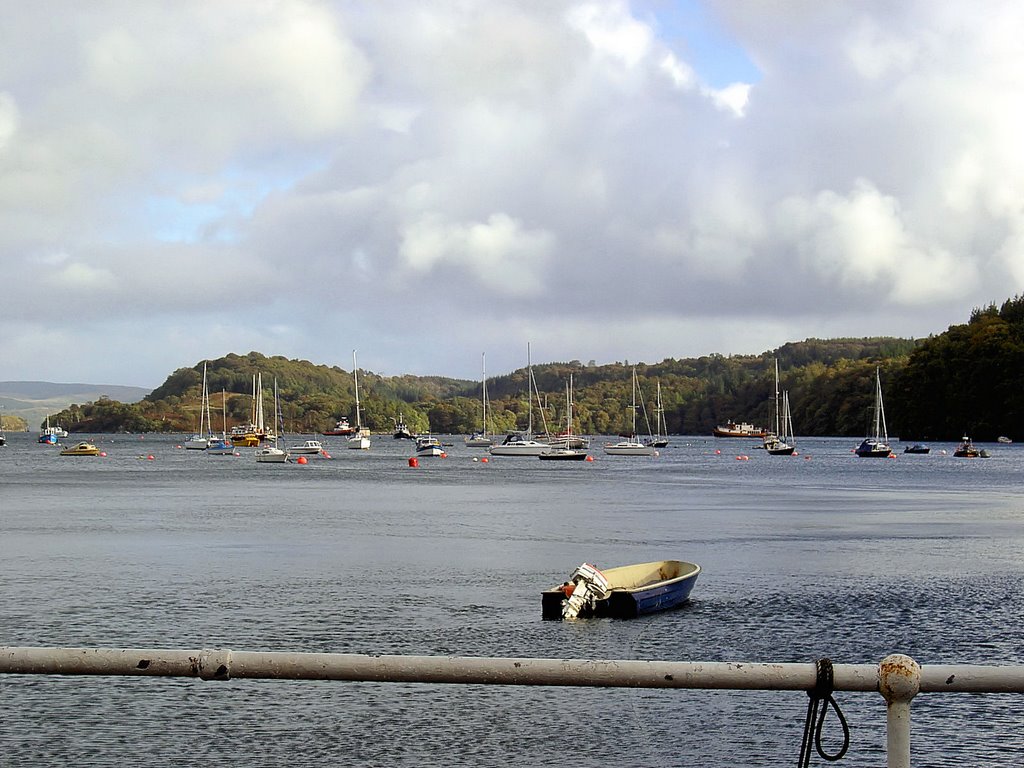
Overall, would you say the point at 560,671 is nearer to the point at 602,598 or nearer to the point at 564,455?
the point at 602,598

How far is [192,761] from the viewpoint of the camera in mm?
19219

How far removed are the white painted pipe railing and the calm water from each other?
46.5 ft

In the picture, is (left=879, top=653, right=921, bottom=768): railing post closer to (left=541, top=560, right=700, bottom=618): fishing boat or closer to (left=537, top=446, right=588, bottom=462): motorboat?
(left=541, top=560, right=700, bottom=618): fishing boat

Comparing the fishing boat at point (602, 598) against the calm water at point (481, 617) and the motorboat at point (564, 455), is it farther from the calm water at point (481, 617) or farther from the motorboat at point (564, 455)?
the motorboat at point (564, 455)

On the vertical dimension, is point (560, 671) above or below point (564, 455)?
above

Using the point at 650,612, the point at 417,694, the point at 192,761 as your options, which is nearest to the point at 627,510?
the point at 650,612

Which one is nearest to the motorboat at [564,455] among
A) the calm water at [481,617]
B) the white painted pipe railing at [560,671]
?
the calm water at [481,617]

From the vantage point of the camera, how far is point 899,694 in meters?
5.41

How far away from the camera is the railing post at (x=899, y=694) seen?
17.6 ft

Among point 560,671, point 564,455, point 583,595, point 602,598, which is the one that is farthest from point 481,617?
point 564,455

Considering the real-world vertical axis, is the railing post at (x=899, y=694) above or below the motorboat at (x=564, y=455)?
above

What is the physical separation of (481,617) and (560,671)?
97.7ft

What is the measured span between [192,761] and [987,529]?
58489 millimetres

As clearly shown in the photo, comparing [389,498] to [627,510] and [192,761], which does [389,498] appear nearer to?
[627,510]
